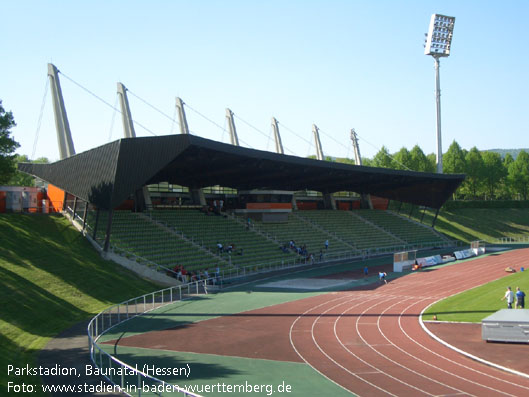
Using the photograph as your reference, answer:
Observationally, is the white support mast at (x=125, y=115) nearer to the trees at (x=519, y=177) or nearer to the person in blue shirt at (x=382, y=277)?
the person in blue shirt at (x=382, y=277)

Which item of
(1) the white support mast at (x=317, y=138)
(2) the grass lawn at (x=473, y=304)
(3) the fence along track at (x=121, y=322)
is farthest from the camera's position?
(1) the white support mast at (x=317, y=138)

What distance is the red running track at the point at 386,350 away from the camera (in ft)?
50.2

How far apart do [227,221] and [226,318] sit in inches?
1050

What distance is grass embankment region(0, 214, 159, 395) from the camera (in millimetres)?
21670

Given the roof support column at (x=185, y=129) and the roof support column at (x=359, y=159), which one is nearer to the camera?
the roof support column at (x=185, y=129)

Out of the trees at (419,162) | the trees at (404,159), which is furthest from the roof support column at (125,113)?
the trees at (419,162)

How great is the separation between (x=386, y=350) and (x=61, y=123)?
30678 millimetres

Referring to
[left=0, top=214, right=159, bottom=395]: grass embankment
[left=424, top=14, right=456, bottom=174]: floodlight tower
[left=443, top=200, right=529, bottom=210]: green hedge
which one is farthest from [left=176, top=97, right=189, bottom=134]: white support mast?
[left=443, top=200, right=529, bottom=210]: green hedge

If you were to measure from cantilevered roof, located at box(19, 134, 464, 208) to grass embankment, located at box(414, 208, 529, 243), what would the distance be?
1648 cm

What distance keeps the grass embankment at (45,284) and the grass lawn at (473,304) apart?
57.7 feet

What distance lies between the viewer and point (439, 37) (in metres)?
80.1

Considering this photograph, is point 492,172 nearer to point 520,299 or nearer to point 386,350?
point 520,299

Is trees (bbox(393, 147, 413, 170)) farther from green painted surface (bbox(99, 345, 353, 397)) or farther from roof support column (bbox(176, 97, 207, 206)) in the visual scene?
green painted surface (bbox(99, 345, 353, 397))

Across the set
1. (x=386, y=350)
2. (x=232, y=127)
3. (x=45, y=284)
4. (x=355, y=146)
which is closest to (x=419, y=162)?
(x=355, y=146)
